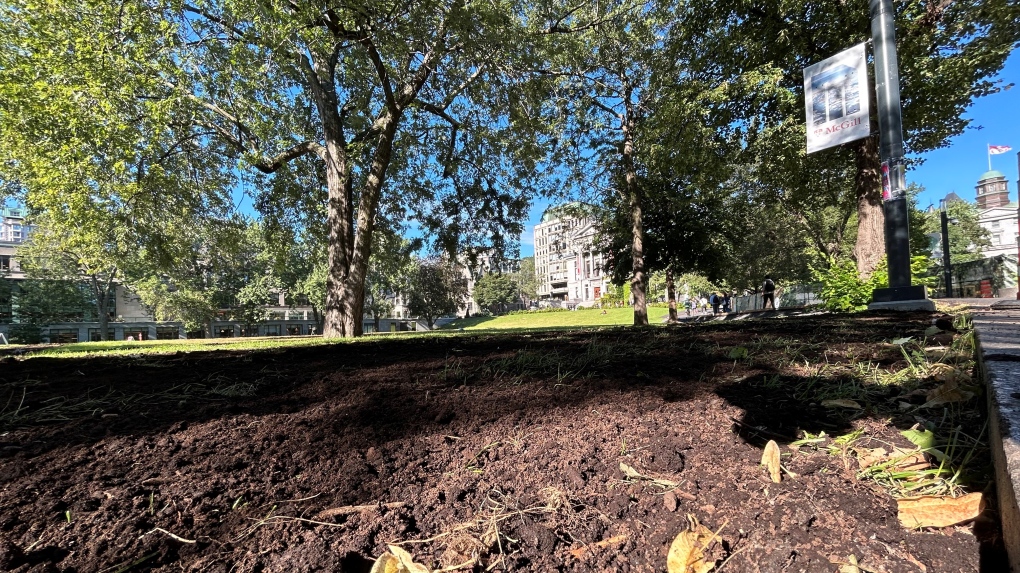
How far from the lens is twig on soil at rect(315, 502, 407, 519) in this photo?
4.17 feet

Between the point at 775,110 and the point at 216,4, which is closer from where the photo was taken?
the point at 216,4

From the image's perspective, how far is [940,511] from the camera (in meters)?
1.07

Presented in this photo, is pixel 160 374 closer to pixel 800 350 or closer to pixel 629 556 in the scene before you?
pixel 629 556

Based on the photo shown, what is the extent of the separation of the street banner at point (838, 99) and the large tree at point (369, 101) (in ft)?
15.9

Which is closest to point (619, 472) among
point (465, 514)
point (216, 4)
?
point (465, 514)

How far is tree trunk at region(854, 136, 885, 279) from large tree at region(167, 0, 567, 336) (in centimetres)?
675

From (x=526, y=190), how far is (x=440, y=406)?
12185mm

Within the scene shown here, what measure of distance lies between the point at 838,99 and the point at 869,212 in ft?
10.3

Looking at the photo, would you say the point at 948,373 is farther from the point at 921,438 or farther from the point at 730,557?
the point at 730,557

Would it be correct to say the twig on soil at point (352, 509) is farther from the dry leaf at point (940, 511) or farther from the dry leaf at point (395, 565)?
the dry leaf at point (940, 511)

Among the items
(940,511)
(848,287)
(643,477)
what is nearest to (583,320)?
(848,287)

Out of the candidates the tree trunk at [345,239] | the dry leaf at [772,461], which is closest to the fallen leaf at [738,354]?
the dry leaf at [772,461]

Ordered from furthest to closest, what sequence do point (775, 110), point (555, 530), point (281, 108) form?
1. point (281, 108)
2. point (775, 110)
3. point (555, 530)

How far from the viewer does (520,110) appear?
8125 mm
